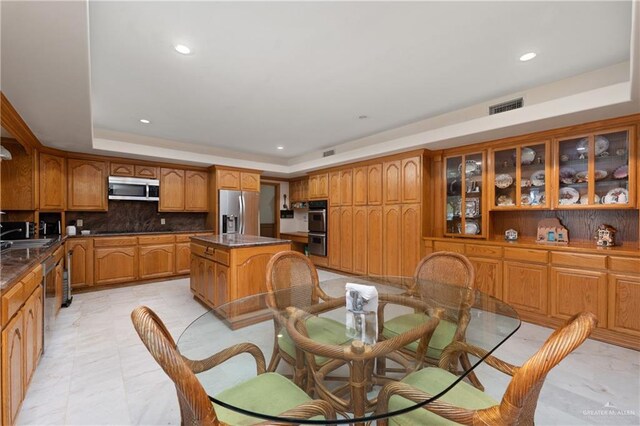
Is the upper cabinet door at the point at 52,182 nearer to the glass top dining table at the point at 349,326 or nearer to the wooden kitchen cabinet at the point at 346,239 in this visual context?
the glass top dining table at the point at 349,326

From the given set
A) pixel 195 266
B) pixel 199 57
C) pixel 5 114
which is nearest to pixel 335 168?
pixel 195 266

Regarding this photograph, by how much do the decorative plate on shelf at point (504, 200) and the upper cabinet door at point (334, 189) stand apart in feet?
8.98

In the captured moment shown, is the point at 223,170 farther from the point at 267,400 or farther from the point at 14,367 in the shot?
the point at 267,400

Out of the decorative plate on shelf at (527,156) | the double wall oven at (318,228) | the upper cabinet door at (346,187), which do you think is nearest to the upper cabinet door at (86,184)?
the double wall oven at (318,228)

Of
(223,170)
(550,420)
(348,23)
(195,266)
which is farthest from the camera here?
(223,170)

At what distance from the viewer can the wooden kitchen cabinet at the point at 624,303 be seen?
2615mm

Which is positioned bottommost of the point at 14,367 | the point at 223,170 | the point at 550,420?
the point at 550,420

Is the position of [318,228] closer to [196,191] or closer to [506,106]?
[196,191]

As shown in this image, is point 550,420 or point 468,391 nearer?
point 468,391

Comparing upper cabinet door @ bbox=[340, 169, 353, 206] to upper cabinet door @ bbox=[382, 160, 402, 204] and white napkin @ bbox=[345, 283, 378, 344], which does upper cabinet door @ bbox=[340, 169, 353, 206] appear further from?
white napkin @ bbox=[345, 283, 378, 344]

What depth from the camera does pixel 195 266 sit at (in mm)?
3953

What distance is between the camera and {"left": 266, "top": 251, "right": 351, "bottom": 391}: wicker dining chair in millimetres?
1670


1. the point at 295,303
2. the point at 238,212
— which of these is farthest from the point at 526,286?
the point at 238,212

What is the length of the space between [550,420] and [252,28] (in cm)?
321
